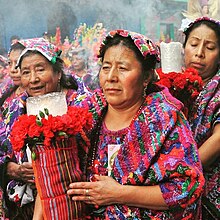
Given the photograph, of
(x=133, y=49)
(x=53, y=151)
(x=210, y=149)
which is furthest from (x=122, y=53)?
(x=210, y=149)

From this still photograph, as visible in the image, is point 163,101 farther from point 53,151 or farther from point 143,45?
point 53,151

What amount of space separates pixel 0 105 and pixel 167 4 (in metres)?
3.84

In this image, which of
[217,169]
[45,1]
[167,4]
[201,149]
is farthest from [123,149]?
[167,4]

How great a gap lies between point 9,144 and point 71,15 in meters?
3.11

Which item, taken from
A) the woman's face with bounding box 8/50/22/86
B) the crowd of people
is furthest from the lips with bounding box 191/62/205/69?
the woman's face with bounding box 8/50/22/86

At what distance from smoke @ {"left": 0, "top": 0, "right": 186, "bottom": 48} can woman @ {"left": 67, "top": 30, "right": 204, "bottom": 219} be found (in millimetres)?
3291

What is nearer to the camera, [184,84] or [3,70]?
[184,84]

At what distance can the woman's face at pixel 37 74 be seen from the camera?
9.39 ft

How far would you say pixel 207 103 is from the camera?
2.60m

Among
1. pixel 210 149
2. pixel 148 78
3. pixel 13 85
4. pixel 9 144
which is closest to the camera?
pixel 148 78

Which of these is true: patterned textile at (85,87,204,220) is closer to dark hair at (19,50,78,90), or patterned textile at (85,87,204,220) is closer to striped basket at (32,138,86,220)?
striped basket at (32,138,86,220)

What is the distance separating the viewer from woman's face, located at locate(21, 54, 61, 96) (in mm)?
2861

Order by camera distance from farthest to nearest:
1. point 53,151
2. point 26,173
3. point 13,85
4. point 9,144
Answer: point 13,85, point 9,144, point 26,173, point 53,151

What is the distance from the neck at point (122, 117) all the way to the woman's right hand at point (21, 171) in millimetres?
708
